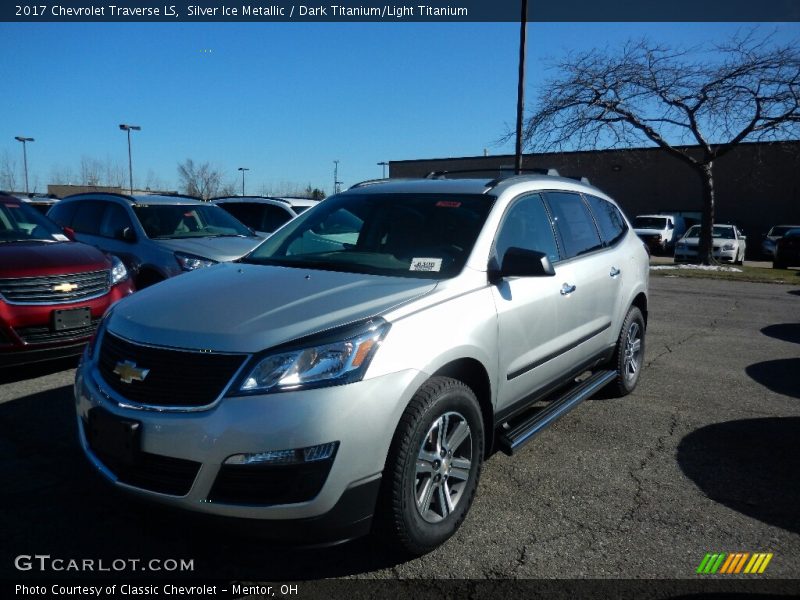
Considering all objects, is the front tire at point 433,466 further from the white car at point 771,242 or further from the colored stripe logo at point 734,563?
the white car at point 771,242

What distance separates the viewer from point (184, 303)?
297 centimetres

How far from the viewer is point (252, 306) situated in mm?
2865

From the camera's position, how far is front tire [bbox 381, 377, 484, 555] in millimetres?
2617

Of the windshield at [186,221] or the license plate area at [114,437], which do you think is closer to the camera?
the license plate area at [114,437]

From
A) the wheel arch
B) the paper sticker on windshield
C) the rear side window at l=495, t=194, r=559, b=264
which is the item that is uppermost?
the rear side window at l=495, t=194, r=559, b=264

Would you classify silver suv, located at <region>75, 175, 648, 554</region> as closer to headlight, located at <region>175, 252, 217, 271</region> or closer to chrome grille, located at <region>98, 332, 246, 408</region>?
chrome grille, located at <region>98, 332, 246, 408</region>

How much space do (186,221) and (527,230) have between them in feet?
19.5

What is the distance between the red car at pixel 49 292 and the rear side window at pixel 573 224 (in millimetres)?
4133

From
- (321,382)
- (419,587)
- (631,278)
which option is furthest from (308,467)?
(631,278)

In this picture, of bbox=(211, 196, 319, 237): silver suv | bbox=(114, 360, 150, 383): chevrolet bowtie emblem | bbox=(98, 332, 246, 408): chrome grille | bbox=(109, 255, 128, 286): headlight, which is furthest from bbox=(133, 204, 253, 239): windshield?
bbox=(98, 332, 246, 408): chrome grille

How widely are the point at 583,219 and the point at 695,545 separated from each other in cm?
255

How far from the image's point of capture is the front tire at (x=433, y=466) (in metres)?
2.62

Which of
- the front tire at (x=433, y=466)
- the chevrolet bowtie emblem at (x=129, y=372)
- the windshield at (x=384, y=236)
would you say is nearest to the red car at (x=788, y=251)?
the windshield at (x=384, y=236)

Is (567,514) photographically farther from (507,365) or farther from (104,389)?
(104,389)
